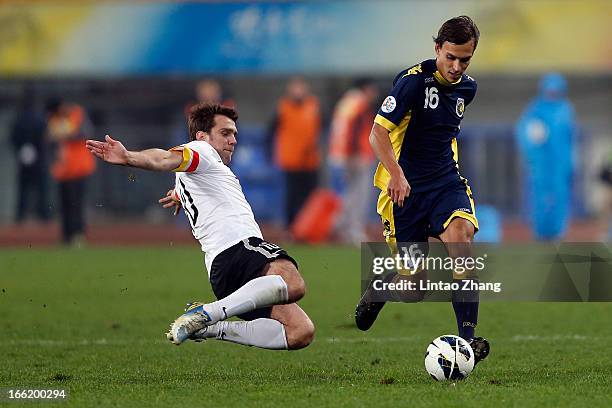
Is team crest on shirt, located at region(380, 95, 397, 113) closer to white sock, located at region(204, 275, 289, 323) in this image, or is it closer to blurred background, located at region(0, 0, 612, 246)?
white sock, located at region(204, 275, 289, 323)

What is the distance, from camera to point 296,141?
68.0ft

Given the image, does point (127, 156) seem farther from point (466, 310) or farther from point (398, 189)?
point (466, 310)

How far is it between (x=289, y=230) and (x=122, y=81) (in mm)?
9049

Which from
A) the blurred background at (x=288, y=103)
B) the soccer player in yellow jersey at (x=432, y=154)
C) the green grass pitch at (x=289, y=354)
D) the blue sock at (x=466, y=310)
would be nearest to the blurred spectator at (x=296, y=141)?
the blurred background at (x=288, y=103)

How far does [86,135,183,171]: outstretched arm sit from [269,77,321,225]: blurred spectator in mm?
13935

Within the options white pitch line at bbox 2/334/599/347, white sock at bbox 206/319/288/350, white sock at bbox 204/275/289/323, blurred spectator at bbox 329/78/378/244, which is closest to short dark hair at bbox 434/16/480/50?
white sock at bbox 204/275/289/323

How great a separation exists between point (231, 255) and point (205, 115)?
2.98 feet

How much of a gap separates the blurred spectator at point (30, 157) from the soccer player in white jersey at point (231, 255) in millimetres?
15785

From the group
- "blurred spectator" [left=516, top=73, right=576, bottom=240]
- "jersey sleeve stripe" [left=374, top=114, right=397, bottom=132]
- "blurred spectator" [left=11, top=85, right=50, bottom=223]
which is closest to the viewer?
"jersey sleeve stripe" [left=374, top=114, right=397, bottom=132]

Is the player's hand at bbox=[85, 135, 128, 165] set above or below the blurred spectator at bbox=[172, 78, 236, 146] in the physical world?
below

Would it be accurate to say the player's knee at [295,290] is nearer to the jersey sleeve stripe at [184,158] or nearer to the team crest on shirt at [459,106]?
the jersey sleeve stripe at [184,158]

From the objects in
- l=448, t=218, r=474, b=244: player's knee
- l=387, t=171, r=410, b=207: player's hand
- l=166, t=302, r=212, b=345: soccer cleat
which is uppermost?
l=387, t=171, r=410, b=207: player's hand

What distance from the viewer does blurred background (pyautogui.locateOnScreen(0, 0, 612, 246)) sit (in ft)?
66.3

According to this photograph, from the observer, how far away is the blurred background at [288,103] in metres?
20.2
